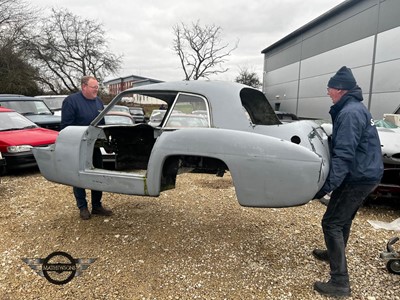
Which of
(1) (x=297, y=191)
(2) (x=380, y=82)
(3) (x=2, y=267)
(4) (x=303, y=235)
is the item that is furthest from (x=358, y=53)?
(3) (x=2, y=267)

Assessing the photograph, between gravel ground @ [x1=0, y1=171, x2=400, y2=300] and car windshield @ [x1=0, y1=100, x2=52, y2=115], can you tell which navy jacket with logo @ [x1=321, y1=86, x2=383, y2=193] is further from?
car windshield @ [x1=0, y1=100, x2=52, y2=115]

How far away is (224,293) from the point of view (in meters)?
2.56

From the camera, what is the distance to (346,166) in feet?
7.59

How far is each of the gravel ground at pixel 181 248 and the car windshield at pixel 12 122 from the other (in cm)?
246

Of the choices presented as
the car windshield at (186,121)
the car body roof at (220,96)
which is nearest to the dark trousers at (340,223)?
the car body roof at (220,96)

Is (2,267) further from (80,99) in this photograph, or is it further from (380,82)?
(380,82)

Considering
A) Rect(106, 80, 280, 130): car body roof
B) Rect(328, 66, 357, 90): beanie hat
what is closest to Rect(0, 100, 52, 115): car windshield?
Rect(106, 80, 280, 130): car body roof

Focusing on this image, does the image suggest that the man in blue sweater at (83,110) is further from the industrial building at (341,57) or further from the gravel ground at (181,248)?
the industrial building at (341,57)

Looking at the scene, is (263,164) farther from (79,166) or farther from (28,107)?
(28,107)

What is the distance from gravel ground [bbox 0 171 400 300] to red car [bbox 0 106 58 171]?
1.32m

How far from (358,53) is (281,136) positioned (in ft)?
51.7

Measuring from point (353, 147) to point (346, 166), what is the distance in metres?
0.16

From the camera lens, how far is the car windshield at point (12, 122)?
6.64 m

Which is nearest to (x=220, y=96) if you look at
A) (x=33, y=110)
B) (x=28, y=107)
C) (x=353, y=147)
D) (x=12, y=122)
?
(x=353, y=147)
